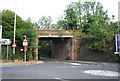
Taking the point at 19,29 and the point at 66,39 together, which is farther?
the point at 66,39

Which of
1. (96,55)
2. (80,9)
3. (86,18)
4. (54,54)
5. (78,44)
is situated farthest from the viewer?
(54,54)

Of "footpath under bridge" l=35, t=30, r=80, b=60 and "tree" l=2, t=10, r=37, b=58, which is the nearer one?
"tree" l=2, t=10, r=37, b=58

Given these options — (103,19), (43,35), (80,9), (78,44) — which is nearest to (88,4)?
(80,9)

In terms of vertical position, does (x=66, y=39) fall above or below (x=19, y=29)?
below

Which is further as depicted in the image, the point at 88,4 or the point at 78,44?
the point at 88,4

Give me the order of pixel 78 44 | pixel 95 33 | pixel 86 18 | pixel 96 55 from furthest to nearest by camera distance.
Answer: pixel 86 18
pixel 78 44
pixel 96 55
pixel 95 33

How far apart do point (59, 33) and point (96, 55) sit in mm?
7669

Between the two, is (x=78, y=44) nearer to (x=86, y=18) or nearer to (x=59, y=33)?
(x=59, y=33)

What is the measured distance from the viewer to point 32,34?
1024 inches

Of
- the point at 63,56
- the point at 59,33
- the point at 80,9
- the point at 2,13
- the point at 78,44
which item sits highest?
the point at 80,9

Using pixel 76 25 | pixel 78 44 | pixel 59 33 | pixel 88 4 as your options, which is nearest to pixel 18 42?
pixel 59 33

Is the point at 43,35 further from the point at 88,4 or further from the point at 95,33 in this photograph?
the point at 88,4

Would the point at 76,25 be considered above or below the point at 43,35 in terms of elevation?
above

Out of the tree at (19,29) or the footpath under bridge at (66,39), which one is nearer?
the tree at (19,29)
